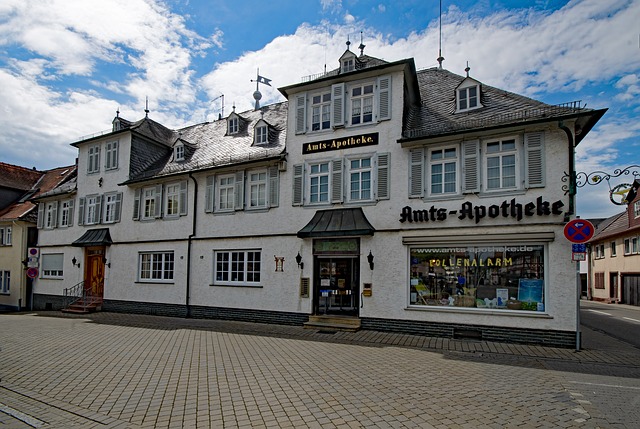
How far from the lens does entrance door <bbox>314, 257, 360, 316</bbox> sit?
565 inches

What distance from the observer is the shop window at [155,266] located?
1859 cm

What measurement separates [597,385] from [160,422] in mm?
7745

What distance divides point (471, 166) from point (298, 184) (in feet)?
20.6

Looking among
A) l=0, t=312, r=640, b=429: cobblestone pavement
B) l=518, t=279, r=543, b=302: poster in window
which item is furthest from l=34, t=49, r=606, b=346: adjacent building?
l=0, t=312, r=640, b=429: cobblestone pavement

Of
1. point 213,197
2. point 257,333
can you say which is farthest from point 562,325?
point 213,197

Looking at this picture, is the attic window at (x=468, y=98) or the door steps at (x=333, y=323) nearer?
the door steps at (x=333, y=323)

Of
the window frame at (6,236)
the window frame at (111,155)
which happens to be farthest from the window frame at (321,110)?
the window frame at (6,236)

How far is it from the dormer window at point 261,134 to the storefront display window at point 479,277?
8.54 m

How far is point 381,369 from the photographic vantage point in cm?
843

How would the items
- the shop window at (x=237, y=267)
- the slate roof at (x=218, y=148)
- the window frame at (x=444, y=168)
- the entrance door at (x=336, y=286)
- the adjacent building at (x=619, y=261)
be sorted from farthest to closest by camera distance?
the adjacent building at (x=619, y=261), the slate roof at (x=218, y=148), the shop window at (x=237, y=267), the entrance door at (x=336, y=286), the window frame at (x=444, y=168)

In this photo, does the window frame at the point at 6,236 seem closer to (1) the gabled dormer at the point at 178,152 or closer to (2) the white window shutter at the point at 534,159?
(1) the gabled dormer at the point at 178,152

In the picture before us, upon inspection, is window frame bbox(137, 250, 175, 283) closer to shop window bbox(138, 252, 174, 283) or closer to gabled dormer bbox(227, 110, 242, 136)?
shop window bbox(138, 252, 174, 283)

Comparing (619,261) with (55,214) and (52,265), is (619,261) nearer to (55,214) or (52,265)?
(52,265)

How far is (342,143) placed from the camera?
14688 millimetres
